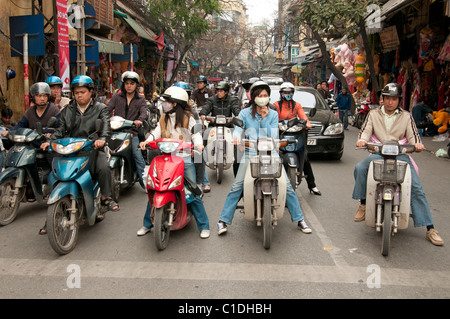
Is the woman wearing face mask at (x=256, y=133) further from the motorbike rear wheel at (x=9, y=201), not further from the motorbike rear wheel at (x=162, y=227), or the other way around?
the motorbike rear wheel at (x=9, y=201)

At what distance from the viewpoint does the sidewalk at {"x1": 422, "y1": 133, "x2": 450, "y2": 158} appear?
12434 mm

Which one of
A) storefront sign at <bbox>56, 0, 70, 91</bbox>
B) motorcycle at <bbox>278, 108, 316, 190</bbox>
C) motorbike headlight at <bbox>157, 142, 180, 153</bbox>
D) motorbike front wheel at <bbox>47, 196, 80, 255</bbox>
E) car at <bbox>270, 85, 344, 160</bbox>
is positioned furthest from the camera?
storefront sign at <bbox>56, 0, 70, 91</bbox>

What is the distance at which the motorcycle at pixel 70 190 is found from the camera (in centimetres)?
445

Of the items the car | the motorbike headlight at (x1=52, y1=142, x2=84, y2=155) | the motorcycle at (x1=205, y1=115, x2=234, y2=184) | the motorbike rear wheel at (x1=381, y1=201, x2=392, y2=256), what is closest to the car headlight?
the car

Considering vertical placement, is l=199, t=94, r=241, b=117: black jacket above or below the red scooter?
above

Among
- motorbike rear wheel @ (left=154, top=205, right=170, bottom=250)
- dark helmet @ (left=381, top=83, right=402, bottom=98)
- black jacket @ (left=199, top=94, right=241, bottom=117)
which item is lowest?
motorbike rear wheel @ (left=154, top=205, right=170, bottom=250)

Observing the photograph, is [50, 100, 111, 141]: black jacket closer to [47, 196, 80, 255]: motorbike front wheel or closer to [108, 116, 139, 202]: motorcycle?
[47, 196, 80, 255]: motorbike front wheel

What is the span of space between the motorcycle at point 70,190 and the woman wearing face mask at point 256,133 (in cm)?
149

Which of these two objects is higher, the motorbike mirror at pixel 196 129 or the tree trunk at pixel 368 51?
the tree trunk at pixel 368 51

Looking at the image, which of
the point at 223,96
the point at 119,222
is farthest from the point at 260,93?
the point at 223,96

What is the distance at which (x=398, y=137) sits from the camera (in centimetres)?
507

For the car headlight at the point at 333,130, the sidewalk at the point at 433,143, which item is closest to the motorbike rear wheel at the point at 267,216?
the car headlight at the point at 333,130

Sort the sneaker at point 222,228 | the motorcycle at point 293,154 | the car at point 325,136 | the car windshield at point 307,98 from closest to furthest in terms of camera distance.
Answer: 1. the sneaker at point 222,228
2. the motorcycle at point 293,154
3. the car at point 325,136
4. the car windshield at point 307,98

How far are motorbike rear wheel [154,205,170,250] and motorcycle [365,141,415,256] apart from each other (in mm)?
2130
